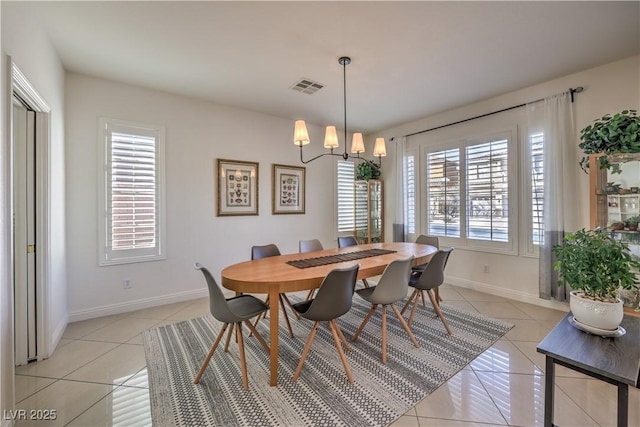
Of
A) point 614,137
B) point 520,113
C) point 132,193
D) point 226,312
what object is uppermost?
point 520,113

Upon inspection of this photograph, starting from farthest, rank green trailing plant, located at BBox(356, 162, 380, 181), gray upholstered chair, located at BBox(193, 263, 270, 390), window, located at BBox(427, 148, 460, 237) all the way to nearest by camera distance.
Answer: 1. green trailing plant, located at BBox(356, 162, 380, 181)
2. window, located at BBox(427, 148, 460, 237)
3. gray upholstered chair, located at BBox(193, 263, 270, 390)

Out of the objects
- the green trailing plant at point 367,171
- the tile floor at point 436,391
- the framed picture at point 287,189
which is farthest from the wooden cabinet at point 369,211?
the tile floor at point 436,391

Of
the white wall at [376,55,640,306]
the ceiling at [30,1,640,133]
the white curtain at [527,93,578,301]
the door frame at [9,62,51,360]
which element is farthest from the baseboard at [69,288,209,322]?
the white curtain at [527,93,578,301]

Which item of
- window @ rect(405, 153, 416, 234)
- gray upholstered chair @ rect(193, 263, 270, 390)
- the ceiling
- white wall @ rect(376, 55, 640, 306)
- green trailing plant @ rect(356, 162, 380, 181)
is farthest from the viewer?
green trailing plant @ rect(356, 162, 380, 181)

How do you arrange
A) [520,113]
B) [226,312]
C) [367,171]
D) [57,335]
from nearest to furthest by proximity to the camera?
1. [226,312]
2. [57,335]
3. [520,113]
4. [367,171]

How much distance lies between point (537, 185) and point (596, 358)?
108 inches

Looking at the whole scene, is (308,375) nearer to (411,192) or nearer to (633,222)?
(633,222)

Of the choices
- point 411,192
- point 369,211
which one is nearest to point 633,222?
point 411,192

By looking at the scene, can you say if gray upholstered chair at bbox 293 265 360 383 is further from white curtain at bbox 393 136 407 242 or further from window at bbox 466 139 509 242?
white curtain at bbox 393 136 407 242

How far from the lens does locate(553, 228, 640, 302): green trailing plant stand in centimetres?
139

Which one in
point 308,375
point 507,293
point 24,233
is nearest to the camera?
point 308,375

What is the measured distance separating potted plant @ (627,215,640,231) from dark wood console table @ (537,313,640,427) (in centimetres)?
153

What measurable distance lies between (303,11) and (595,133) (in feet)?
9.49

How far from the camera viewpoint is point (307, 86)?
333 centimetres
